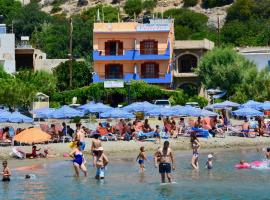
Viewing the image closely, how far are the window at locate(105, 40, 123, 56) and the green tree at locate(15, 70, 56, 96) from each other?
530cm

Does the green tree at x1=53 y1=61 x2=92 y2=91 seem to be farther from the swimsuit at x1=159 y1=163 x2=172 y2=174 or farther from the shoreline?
the swimsuit at x1=159 y1=163 x2=172 y2=174

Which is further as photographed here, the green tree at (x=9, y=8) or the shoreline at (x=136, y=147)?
the green tree at (x=9, y=8)

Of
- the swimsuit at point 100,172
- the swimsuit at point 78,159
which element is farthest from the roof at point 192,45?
the swimsuit at point 100,172

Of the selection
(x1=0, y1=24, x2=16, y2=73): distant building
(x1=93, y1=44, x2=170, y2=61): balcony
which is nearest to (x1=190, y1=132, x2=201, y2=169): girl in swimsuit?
(x1=93, y1=44, x2=170, y2=61): balcony

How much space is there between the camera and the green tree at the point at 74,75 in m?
72.5

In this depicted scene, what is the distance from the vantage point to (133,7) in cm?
12888

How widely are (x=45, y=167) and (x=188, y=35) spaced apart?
73179 millimetres

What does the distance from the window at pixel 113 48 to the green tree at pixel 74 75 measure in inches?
173

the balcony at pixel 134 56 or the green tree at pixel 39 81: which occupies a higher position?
the balcony at pixel 134 56

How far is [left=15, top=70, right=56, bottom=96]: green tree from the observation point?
216 feet

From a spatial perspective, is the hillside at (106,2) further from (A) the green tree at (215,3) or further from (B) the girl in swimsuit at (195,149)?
(B) the girl in swimsuit at (195,149)

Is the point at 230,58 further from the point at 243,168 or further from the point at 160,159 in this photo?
the point at 160,159

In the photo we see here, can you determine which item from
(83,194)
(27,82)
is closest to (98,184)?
(83,194)

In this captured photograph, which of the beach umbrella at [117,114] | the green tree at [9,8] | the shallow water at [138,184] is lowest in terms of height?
the shallow water at [138,184]
